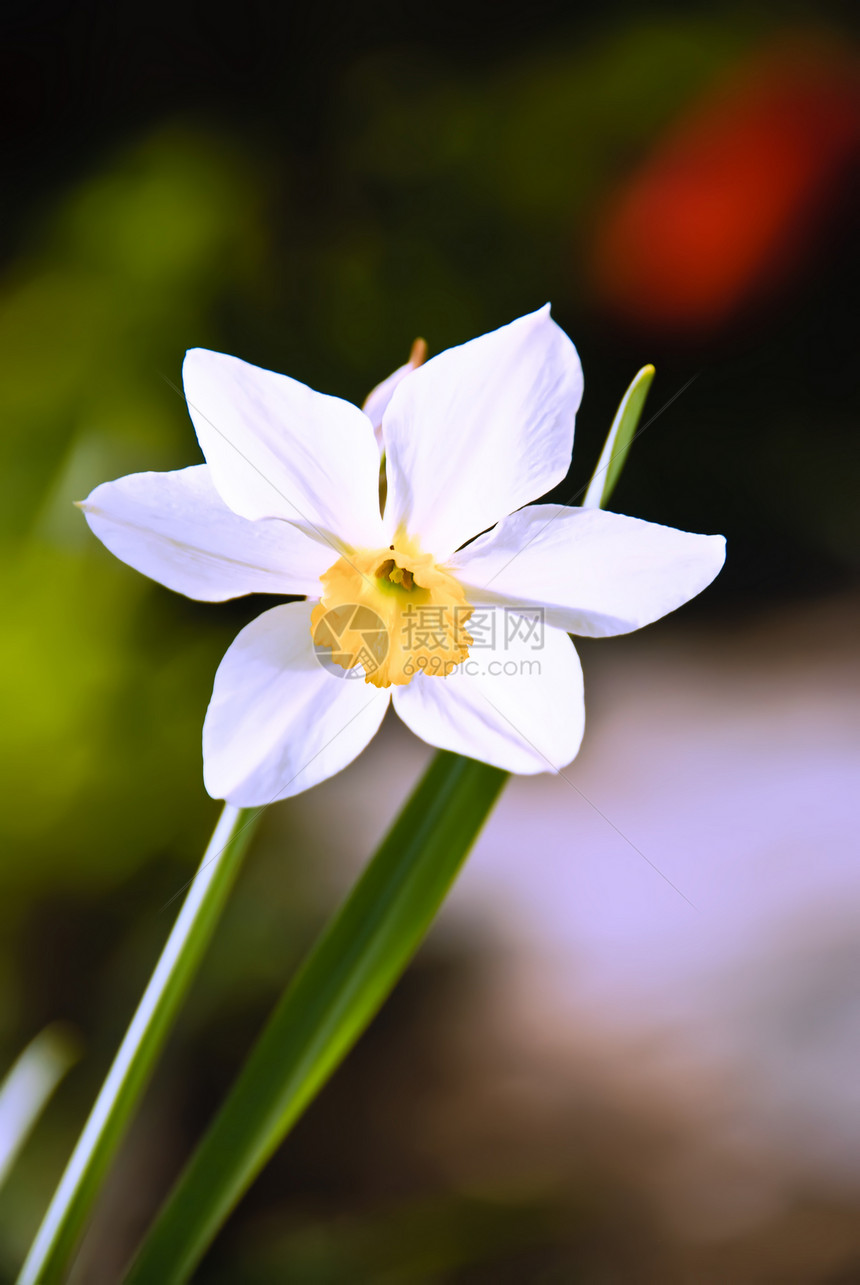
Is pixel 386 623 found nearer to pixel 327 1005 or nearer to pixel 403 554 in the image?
pixel 403 554

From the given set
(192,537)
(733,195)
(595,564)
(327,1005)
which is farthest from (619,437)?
(733,195)

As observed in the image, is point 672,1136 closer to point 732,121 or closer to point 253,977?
point 253,977

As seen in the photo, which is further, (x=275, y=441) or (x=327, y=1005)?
(x=327, y=1005)

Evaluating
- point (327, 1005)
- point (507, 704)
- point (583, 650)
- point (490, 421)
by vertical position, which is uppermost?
point (490, 421)

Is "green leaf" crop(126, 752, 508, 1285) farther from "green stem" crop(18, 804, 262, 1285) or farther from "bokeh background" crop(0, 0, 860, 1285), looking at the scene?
"bokeh background" crop(0, 0, 860, 1285)

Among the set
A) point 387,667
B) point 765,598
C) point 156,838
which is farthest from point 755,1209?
point 765,598

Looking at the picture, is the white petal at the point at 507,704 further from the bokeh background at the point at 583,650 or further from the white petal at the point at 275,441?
the bokeh background at the point at 583,650

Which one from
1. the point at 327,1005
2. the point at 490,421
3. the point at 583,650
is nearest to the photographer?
the point at 490,421
